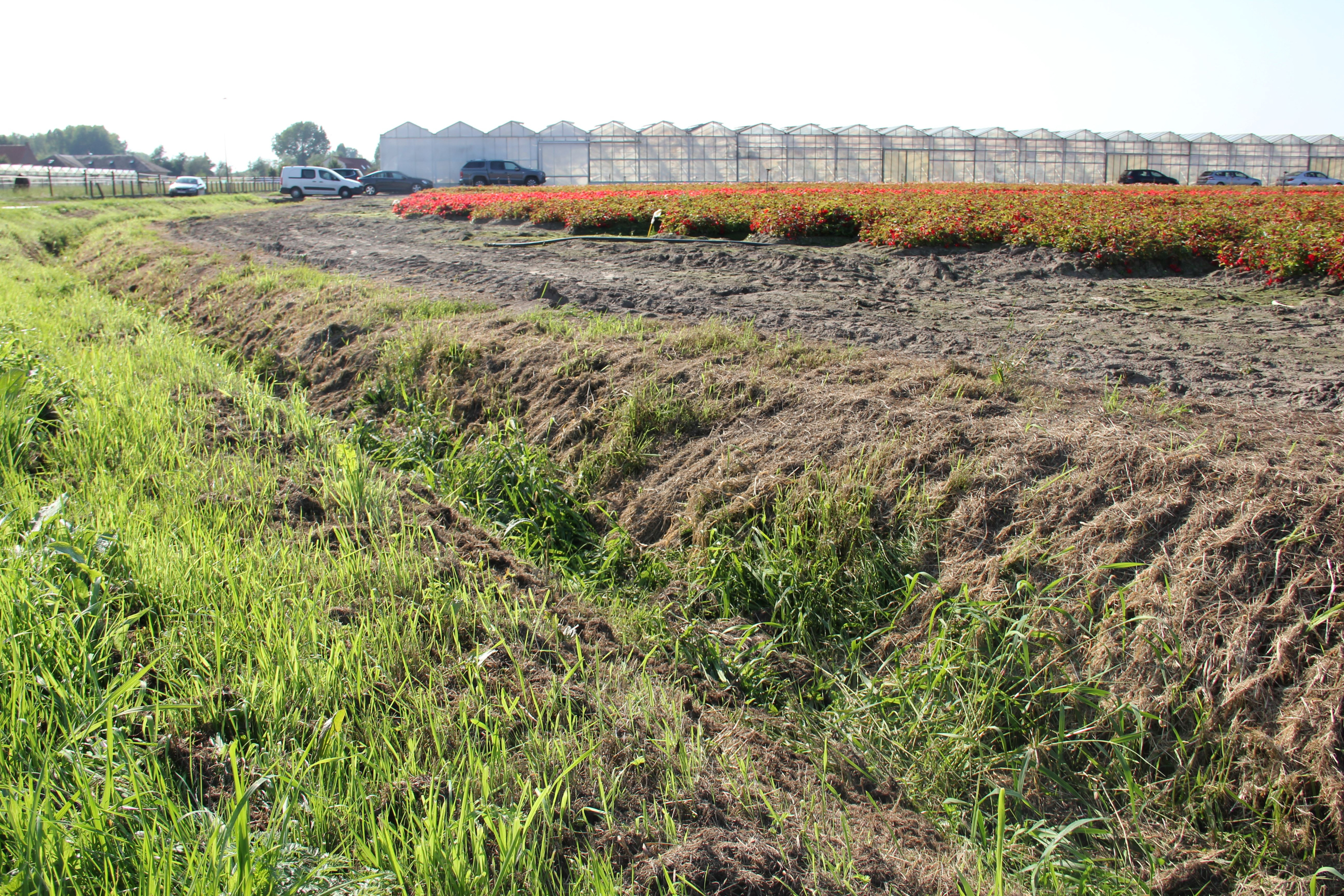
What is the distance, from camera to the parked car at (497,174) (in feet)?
132

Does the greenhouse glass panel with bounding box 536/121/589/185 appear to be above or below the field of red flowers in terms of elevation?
above

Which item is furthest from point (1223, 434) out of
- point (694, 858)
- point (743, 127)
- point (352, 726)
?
point (743, 127)

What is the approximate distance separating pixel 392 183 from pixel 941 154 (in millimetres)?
30138

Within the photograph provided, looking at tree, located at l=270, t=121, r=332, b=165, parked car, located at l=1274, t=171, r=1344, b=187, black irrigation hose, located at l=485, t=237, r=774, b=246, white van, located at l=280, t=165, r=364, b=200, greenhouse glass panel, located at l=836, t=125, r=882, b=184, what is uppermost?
tree, located at l=270, t=121, r=332, b=165

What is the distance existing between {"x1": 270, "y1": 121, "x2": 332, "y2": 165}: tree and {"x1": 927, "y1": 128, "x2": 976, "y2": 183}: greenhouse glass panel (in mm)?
124160

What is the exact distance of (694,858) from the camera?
6.99 ft

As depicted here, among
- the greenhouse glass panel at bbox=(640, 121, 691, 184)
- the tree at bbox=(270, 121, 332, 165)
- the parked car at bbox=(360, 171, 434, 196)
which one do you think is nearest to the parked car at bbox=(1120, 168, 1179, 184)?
the greenhouse glass panel at bbox=(640, 121, 691, 184)

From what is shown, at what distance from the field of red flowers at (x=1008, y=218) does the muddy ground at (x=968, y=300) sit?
0.26 m

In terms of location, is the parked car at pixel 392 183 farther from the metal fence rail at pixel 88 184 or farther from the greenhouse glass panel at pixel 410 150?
the greenhouse glass panel at pixel 410 150

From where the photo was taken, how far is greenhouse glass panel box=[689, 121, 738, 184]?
1839 inches

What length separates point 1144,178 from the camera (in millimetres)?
38625

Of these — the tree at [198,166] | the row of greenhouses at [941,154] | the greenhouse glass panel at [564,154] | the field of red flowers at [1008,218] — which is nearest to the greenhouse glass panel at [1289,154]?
the row of greenhouses at [941,154]

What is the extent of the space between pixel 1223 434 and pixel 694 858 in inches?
125

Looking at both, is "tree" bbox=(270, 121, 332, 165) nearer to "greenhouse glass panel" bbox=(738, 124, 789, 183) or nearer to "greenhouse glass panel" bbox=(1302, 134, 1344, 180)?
"greenhouse glass panel" bbox=(738, 124, 789, 183)
